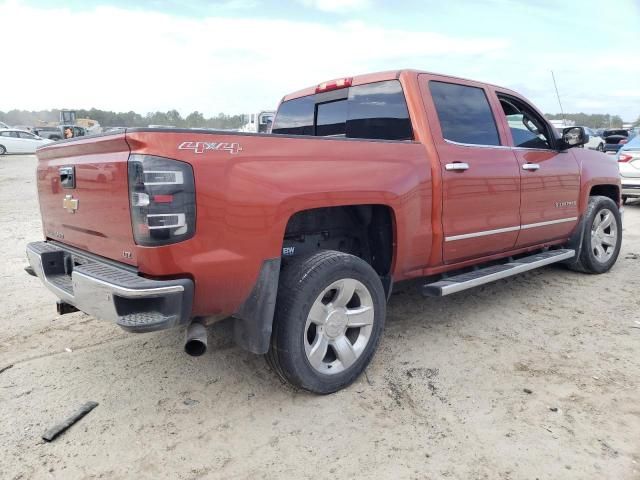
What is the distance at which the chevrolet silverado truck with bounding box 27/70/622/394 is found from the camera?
2.33 meters

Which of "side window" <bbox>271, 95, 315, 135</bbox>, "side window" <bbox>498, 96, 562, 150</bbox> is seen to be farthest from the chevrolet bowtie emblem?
"side window" <bbox>498, 96, 562, 150</bbox>

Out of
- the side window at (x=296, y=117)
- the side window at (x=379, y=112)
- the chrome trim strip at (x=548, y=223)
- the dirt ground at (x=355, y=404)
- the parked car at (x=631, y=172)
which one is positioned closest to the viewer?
the dirt ground at (x=355, y=404)

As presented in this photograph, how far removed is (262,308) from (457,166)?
1.84m

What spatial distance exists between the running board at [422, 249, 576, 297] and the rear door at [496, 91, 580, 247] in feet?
0.53

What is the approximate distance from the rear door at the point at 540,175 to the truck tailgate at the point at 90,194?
10.5 ft

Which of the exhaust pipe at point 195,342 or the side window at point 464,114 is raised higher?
the side window at point 464,114

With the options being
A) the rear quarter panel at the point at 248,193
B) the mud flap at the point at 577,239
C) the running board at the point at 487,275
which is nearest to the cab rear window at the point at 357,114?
the rear quarter panel at the point at 248,193

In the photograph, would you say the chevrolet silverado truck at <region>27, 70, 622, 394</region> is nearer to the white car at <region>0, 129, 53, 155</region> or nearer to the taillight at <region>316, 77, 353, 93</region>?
the taillight at <region>316, 77, 353, 93</region>

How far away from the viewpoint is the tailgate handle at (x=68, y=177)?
2.81 m

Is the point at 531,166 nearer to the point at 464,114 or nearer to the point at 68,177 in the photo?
the point at 464,114

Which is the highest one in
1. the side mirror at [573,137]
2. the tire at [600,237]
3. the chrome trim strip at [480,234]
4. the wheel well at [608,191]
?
the side mirror at [573,137]

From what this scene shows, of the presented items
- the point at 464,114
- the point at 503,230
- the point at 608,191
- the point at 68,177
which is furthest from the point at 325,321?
the point at 608,191

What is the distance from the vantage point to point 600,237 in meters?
5.53

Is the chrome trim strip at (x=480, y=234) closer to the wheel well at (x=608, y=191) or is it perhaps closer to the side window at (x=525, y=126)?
the side window at (x=525, y=126)
